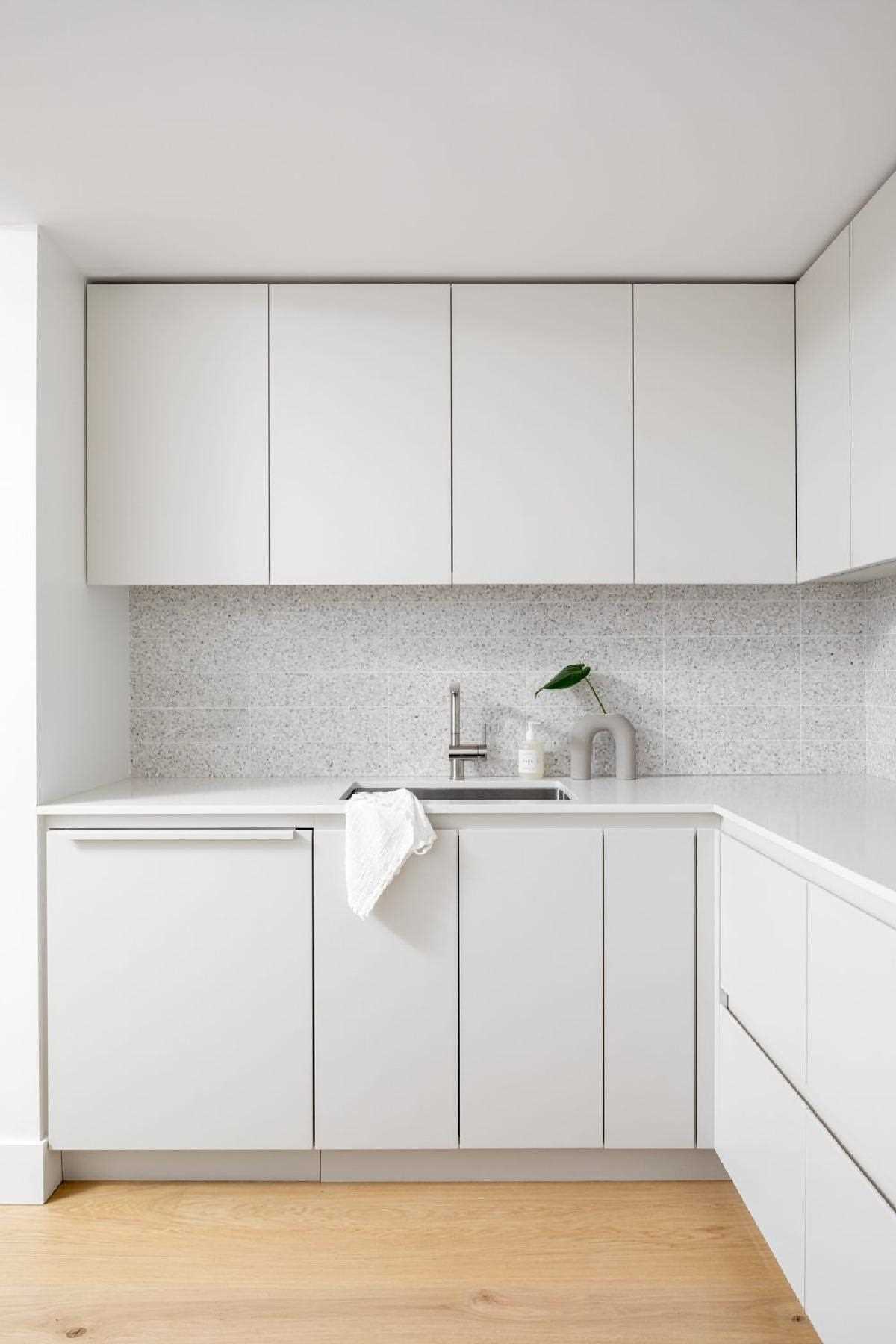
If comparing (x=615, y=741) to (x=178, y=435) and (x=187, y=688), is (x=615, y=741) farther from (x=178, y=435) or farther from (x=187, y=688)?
(x=178, y=435)

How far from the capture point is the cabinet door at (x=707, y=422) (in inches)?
106

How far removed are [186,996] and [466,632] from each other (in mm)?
1298

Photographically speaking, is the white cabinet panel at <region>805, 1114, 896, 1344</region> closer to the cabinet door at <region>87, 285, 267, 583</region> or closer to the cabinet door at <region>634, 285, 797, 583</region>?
the cabinet door at <region>634, 285, 797, 583</region>

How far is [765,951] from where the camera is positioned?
1.99 meters

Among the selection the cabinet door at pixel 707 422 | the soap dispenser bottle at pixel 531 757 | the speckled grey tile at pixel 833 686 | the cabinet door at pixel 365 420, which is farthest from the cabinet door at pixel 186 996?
the speckled grey tile at pixel 833 686

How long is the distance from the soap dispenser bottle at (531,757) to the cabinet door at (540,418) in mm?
485

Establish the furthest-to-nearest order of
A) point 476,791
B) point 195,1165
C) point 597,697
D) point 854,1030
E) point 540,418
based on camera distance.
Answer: point 597,697, point 476,791, point 540,418, point 195,1165, point 854,1030

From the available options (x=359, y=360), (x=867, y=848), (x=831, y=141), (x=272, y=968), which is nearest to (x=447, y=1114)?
(x=272, y=968)

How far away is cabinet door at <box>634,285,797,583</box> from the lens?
2703 millimetres

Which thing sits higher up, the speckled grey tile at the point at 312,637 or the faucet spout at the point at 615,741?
the speckled grey tile at the point at 312,637

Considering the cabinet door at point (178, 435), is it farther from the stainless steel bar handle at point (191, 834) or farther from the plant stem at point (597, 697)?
the plant stem at point (597, 697)

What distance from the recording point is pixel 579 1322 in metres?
1.91

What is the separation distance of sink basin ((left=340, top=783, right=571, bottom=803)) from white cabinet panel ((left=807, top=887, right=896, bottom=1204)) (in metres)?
1.18

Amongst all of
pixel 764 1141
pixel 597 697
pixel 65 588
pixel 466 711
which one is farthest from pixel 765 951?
pixel 65 588
